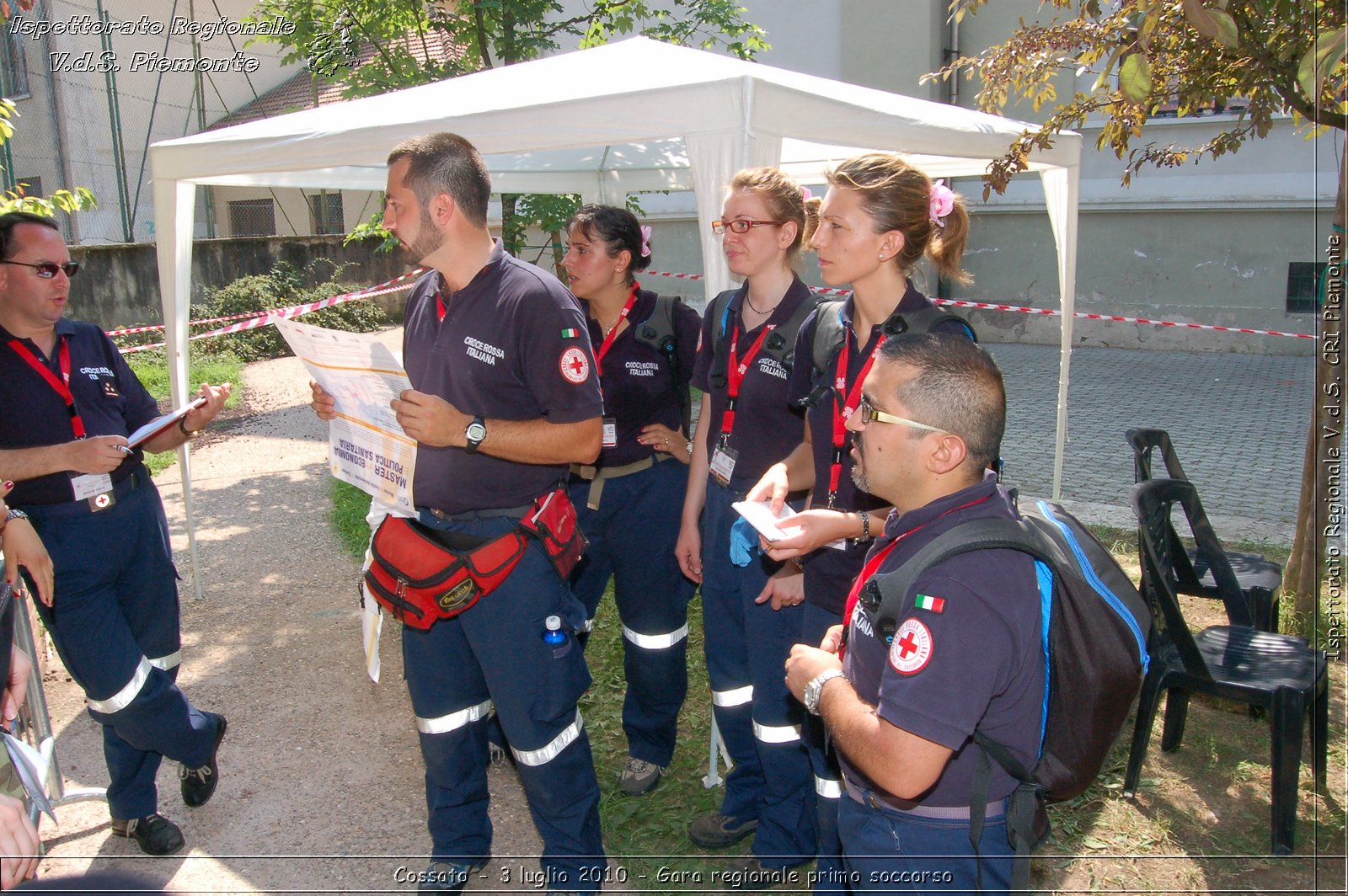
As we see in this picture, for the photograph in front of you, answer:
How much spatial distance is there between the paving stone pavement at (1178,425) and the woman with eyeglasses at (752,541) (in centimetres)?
424

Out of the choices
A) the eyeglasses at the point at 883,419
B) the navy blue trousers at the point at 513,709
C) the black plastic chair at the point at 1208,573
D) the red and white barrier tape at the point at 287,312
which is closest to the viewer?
the eyeglasses at the point at 883,419

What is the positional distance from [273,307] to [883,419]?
47.0 feet

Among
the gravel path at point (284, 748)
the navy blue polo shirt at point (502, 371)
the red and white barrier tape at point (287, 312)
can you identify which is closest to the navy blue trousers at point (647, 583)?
the gravel path at point (284, 748)

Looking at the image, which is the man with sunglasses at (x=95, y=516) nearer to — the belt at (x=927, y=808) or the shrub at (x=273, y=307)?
the belt at (x=927, y=808)

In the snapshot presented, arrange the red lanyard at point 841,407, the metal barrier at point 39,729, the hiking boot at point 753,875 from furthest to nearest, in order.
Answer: the metal barrier at point 39,729 → the hiking boot at point 753,875 → the red lanyard at point 841,407

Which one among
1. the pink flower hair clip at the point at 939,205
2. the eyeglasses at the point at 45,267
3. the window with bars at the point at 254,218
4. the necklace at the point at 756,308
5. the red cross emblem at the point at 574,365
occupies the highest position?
the window with bars at the point at 254,218

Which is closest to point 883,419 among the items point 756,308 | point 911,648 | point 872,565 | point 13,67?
point 872,565

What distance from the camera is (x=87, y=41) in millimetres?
15844

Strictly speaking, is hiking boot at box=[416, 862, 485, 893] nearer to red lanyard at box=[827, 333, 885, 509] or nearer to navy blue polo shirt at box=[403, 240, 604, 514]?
navy blue polo shirt at box=[403, 240, 604, 514]

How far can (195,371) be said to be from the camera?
11.7 metres

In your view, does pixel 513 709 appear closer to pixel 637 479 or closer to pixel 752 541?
pixel 752 541

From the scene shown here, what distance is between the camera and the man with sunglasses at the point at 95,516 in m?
3.14

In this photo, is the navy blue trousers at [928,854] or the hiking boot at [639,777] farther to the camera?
the hiking boot at [639,777]

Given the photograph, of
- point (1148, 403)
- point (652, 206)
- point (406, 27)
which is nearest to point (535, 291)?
point (406, 27)
